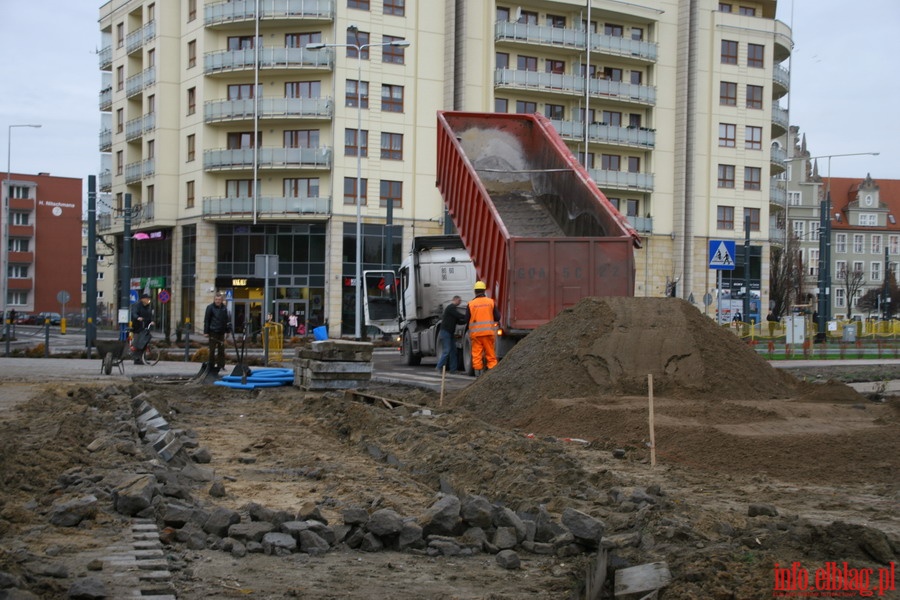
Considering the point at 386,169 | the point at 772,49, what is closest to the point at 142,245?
the point at 386,169

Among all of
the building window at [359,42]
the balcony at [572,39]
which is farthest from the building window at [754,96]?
the building window at [359,42]

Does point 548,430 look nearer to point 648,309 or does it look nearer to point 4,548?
point 648,309

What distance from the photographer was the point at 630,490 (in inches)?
303

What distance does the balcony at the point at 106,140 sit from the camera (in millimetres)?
64062

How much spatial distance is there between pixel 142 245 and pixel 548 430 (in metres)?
51.4

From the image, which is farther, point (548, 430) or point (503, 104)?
point (503, 104)

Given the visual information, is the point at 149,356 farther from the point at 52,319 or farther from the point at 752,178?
the point at 52,319

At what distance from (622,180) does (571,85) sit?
6.11m

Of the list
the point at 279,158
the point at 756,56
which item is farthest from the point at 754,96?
the point at 279,158

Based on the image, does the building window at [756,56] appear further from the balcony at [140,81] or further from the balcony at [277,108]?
the balcony at [140,81]

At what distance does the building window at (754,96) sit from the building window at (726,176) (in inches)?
159

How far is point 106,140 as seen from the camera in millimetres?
64500

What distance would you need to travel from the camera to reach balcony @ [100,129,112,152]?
210 feet

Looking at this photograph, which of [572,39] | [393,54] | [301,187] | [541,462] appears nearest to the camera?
[541,462]
